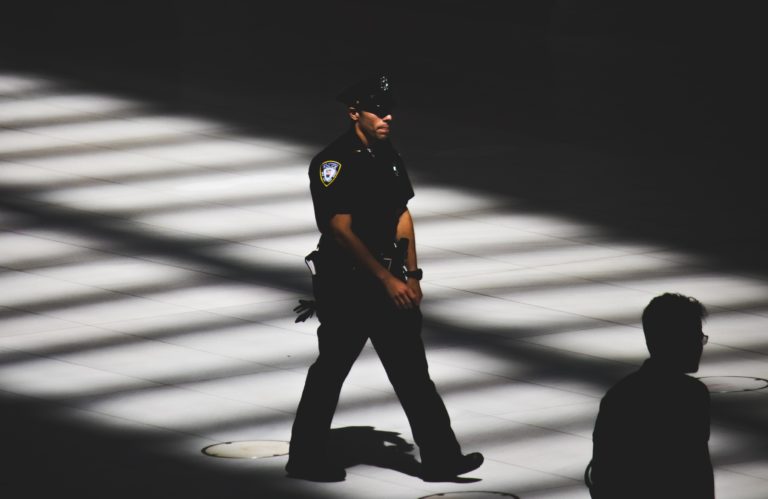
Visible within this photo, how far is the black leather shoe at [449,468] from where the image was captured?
7.20m

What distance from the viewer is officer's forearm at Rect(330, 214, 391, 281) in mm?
6891

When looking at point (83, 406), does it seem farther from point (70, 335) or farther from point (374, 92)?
point (374, 92)

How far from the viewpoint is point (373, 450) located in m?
7.71

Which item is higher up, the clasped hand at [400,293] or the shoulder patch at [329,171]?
the shoulder patch at [329,171]

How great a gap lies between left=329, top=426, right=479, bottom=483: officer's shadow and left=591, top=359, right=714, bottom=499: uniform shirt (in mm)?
2529

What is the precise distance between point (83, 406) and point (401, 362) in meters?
1.98

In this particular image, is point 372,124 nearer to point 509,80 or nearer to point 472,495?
point 472,495

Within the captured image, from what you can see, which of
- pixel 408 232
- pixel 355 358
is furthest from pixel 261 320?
pixel 408 232

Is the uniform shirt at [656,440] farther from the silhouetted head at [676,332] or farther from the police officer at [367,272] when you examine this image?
the police officer at [367,272]

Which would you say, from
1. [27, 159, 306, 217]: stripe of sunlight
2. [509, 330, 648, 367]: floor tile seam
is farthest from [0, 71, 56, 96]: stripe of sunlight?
[509, 330, 648, 367]: floor tile seam

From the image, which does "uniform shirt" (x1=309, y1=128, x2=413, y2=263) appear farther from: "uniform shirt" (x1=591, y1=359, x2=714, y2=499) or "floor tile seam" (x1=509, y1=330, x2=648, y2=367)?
"floor tile seam" (x1=509, y1=330, x2=648, y2=367)

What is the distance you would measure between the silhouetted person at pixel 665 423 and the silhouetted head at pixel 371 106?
2.45 m

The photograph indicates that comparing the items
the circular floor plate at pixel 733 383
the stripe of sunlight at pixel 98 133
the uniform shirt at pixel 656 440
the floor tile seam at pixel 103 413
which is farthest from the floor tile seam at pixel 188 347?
the stripe of sunlight at pixel 98 133

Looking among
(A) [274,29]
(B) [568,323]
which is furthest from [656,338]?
(A) [274,29]
